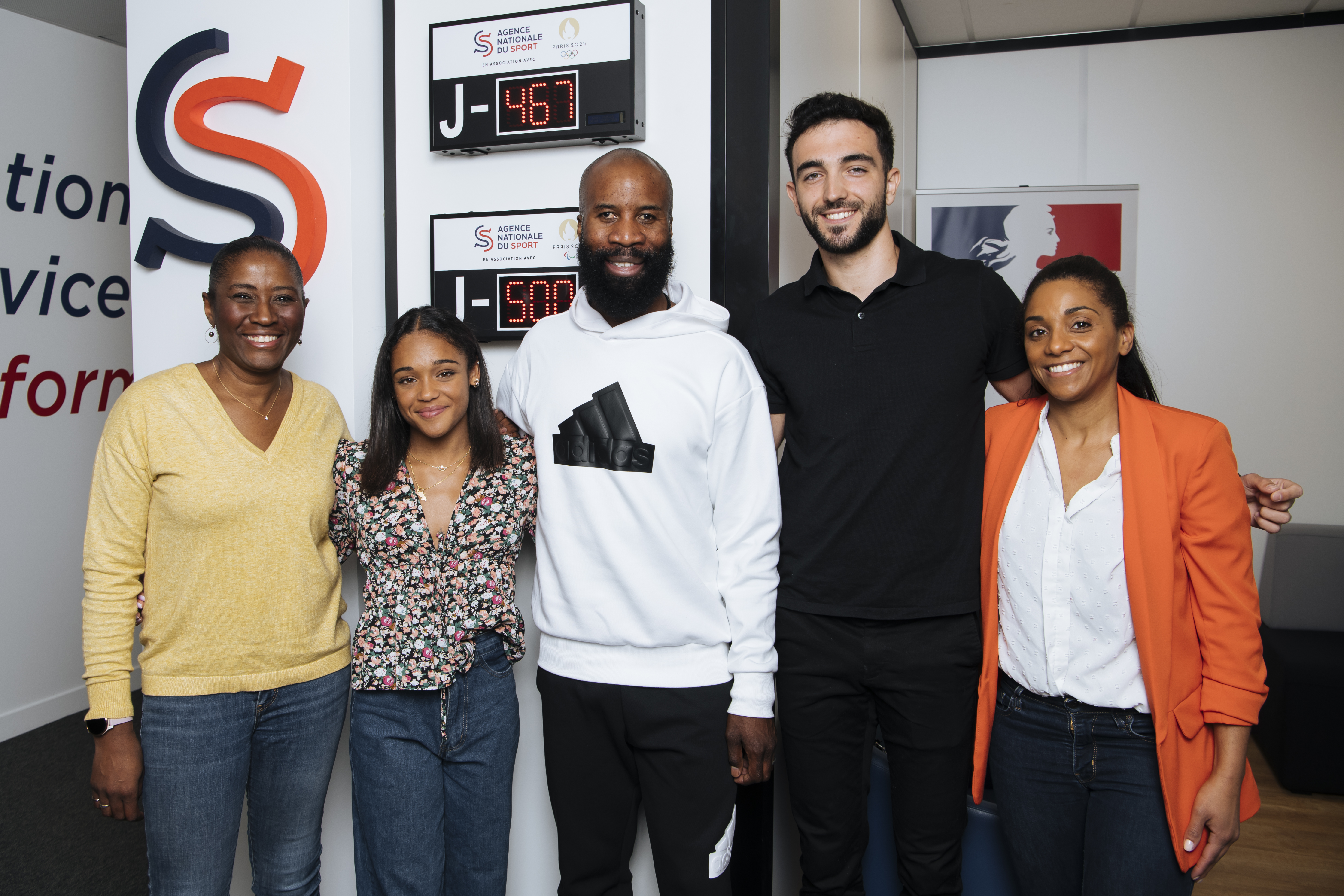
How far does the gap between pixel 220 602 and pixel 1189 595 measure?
72.7 inches

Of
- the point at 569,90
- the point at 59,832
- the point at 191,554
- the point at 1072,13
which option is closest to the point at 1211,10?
the point at 1072,13

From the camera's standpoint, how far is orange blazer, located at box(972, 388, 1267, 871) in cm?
147

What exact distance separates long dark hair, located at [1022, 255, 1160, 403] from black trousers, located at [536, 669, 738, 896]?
97 cm

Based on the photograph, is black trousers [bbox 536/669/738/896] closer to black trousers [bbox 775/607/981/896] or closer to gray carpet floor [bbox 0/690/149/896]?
black trousers [bbox 775/607/981/896]

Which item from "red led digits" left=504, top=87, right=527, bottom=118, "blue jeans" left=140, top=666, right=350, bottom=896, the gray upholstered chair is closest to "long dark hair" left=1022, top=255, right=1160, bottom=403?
"red led digits" left=504, top=87, right=527, bottom=118

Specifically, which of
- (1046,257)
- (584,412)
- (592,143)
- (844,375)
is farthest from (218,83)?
(1046,257)

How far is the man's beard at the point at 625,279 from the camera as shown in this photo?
1784mm

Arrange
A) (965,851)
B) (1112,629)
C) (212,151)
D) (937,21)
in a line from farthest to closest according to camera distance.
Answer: (937,21) → (212,151) → (965,851) → (1112,629)

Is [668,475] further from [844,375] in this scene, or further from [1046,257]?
[1046,257]

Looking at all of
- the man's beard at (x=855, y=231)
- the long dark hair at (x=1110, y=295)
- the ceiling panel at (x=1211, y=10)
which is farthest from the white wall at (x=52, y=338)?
the ceiling panel at (x=1211, y=10)

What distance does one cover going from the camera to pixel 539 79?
2.14 metres

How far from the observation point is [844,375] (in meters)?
1.74

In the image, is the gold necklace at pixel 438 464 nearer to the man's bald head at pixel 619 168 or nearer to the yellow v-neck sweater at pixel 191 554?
the yellow v-neck sweater at pixel 191 554

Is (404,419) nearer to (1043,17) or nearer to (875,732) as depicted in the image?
(875,732)
